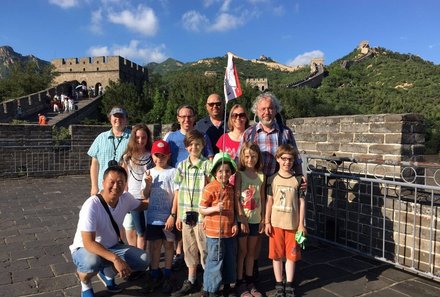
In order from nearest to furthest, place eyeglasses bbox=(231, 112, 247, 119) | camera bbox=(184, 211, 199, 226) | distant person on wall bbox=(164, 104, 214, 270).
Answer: camera bbox=(184, 211, 199, 226)
eyeglasses bbox=(231, 112, 247, 119)
distant person on wall bbox=(164, 104, 214, 270)

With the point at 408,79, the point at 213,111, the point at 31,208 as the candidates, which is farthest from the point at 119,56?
the point at 408,79

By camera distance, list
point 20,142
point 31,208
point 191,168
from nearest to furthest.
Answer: point 191,168 < point 31,208 < point 20,142

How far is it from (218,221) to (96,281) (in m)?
1.52

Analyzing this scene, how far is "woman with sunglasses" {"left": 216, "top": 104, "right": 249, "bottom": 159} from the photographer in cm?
394

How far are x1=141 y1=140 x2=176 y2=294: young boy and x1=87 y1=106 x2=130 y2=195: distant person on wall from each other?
2.03ft

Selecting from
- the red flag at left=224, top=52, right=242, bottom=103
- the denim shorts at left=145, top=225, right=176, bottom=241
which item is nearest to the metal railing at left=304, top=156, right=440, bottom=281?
the red flag at left=224, top=52, right=242, bottom=103

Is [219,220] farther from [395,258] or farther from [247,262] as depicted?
[395,258]

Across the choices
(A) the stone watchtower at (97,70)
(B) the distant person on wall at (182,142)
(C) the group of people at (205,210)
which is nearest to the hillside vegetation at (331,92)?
(A) the stone watchtower at (97,70)

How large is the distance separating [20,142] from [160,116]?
2401 centimetres

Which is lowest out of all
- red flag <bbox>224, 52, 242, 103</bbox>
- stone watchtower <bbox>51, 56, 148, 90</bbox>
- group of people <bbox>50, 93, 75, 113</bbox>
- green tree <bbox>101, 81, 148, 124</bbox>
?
red flag <bbox>224, 52, 242, 103</bbox>

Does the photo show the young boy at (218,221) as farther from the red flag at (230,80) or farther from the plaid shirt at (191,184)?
the red flag at (230,80)

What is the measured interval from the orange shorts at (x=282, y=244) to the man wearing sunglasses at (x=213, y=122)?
4.04ft

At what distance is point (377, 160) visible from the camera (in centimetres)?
460

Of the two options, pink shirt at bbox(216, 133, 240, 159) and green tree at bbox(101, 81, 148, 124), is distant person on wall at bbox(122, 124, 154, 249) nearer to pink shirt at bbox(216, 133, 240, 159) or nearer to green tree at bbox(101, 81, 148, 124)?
pink shirt at bbox(216, 133, 240, 159)
